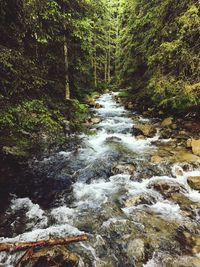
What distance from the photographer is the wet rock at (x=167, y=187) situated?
6711 millimetres

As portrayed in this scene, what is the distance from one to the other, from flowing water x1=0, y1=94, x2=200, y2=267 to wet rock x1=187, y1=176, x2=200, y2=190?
148mm

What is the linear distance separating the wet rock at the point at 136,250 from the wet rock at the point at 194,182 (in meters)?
2.65

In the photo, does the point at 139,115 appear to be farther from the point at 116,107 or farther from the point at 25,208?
the point at 25,208

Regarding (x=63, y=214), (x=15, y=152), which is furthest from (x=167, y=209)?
(x=15, y=152)

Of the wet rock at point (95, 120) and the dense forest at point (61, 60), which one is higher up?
the dense forest at point (61, 60)

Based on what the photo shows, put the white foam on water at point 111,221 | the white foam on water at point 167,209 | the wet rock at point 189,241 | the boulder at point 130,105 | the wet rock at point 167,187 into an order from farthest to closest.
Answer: the boulder at point 130,105
the wet rock at point 167,187
the white foam on water at point 167,209
the white foam on water at point 111,221
the wet rock at point 189,241

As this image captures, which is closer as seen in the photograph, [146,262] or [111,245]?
[146,262]

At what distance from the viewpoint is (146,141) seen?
10.9 m

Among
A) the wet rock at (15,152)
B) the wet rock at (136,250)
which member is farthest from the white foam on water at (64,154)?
the wet rock at (136,250)

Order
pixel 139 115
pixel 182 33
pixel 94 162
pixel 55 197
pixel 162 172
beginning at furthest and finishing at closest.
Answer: pixel 139 115
pixel 182 33
pixel 94 162
pixel 162 172
pixel 55 197

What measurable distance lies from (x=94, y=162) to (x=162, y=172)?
8.07 ft

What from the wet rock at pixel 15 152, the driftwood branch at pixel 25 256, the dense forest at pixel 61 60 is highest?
the dense forest at pixel 61 60

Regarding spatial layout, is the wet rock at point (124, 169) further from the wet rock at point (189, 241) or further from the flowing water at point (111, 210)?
the wet rock at point (189, 241)

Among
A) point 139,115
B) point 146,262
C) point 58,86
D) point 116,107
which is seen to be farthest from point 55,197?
point 116,107
